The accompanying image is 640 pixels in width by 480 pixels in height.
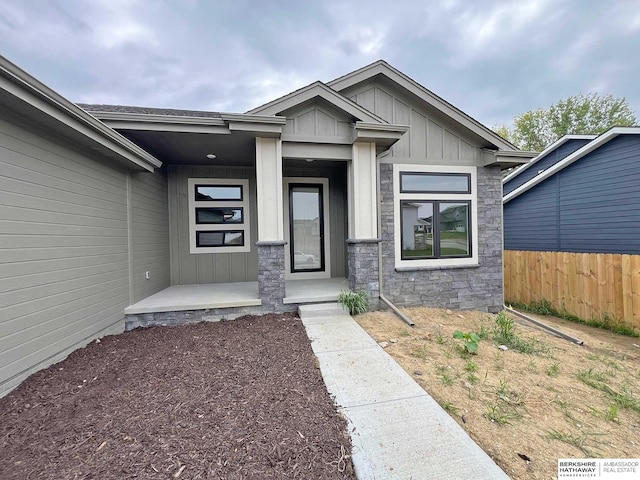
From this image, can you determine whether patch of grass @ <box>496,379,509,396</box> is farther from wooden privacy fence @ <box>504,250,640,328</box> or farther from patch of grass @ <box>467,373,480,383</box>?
wooden privacy fence @ <box>504,250,640,328</box>

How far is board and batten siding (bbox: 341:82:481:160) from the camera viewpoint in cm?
527

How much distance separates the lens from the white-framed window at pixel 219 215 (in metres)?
6.01

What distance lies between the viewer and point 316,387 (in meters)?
2.39

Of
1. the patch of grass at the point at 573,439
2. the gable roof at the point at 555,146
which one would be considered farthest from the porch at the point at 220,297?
the gable roof at the point at 555,146

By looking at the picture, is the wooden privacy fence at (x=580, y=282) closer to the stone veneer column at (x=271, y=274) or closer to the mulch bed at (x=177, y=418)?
the mulch bed at (x=177, y=418)

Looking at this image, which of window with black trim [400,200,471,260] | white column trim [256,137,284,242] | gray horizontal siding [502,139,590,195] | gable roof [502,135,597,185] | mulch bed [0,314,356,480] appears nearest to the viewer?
mulch bed [0,314,356,480]

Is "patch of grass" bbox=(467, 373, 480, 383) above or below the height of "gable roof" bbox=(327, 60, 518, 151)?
below

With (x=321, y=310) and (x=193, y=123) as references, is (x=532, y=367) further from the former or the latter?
(x=193, y=123)

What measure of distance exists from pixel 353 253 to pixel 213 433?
3391 millimetres

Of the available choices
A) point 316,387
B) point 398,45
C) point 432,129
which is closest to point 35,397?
point 316,387

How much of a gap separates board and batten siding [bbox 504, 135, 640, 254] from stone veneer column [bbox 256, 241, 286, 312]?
8.59 meters

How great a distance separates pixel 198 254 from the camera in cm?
606

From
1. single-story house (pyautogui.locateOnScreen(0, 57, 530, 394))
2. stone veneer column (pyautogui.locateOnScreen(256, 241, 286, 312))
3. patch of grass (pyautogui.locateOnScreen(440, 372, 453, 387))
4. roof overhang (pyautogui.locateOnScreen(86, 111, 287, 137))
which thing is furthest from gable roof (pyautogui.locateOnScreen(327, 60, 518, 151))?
patch of grass (pyautogui.locateOnScreen(440, 372, 453, 387))

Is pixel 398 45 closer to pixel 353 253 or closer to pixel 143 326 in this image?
pixel 353 253
